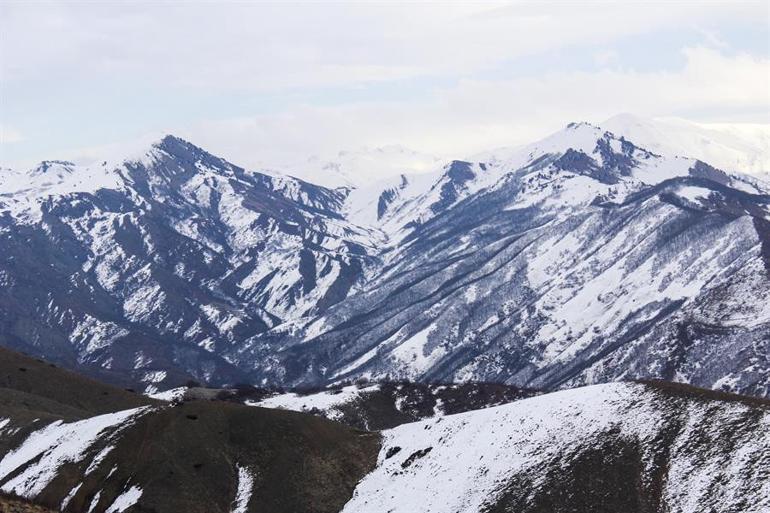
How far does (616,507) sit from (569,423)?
2123 centimetres

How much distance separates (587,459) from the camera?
116 metres

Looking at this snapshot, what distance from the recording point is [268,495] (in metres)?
132

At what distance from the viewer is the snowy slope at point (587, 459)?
104 metres

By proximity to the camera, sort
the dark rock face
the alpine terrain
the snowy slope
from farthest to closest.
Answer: the dark rock face < the alpine terrain < the snowy slope

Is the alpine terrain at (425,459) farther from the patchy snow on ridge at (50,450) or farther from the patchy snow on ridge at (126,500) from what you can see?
the patchy snow on ridge at (50,450)

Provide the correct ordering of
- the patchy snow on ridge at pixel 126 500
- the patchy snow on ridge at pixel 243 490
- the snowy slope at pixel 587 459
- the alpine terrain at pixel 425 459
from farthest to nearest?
the patchy snow on ridge at pixel 243 490, the patchy snow on ridge at pixel 126 500, the alpine terrain at pixel 425 459, the snowy slope at pixel 587 459

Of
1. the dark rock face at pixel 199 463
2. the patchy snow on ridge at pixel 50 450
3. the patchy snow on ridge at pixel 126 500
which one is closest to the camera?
the patchy snow on ridge at pixel 126 500

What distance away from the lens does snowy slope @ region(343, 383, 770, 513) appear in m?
104

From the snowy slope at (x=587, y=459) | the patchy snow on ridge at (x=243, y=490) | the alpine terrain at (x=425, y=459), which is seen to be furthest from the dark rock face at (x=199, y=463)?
the snowy slope at (x=587, y=459)

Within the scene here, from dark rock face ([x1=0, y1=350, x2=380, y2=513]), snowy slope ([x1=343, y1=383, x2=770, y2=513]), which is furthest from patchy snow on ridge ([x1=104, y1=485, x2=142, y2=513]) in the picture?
snowy slope ([x1=343, y1=383, x2=770, y2=513])

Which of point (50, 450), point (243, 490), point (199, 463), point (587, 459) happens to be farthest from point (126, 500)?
point (587, 459)

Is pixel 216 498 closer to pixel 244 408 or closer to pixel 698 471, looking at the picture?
pixel 244 408

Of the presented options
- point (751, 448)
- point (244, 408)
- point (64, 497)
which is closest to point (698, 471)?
point (751, 448)

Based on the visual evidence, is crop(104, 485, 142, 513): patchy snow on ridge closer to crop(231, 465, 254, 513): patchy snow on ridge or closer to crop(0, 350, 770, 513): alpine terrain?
crop(0, 350, 770, 513): alpine terrain
